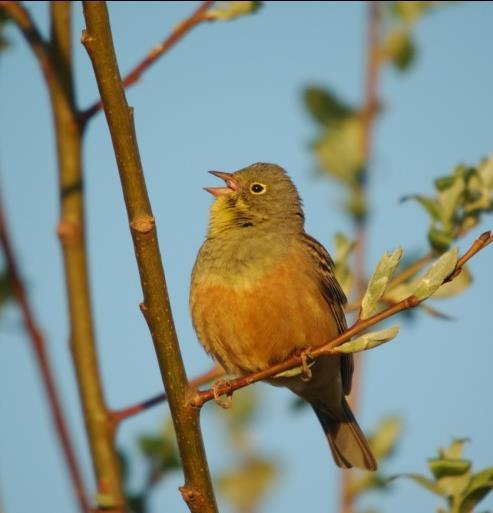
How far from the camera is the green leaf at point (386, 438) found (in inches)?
189

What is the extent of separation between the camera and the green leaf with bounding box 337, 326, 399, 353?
297 centimetres

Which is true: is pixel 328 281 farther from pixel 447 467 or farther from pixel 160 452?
pixel 447 467

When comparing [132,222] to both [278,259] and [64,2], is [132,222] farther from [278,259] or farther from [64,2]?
[278,259]

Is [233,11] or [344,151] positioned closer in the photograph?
[233,11]

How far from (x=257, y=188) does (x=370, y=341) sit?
11.8ft

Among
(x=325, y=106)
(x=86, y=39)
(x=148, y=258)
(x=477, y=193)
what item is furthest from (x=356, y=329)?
(x=325, y=106)

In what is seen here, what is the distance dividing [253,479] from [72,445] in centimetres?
218

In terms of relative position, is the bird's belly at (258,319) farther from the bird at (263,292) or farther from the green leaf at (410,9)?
the green leaf at (410,9)

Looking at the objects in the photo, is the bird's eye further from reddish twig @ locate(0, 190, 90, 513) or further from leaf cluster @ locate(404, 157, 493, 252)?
reddish twig @ locate(0, 190, 90, 513)

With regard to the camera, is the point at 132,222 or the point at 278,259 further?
the point at 278,259

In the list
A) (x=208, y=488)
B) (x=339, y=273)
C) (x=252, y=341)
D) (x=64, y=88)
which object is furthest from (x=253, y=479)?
(x=64, y=88)

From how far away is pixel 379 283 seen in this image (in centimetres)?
308

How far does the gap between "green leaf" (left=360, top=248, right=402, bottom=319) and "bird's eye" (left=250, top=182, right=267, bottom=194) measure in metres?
3.44

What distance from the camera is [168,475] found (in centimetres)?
424
